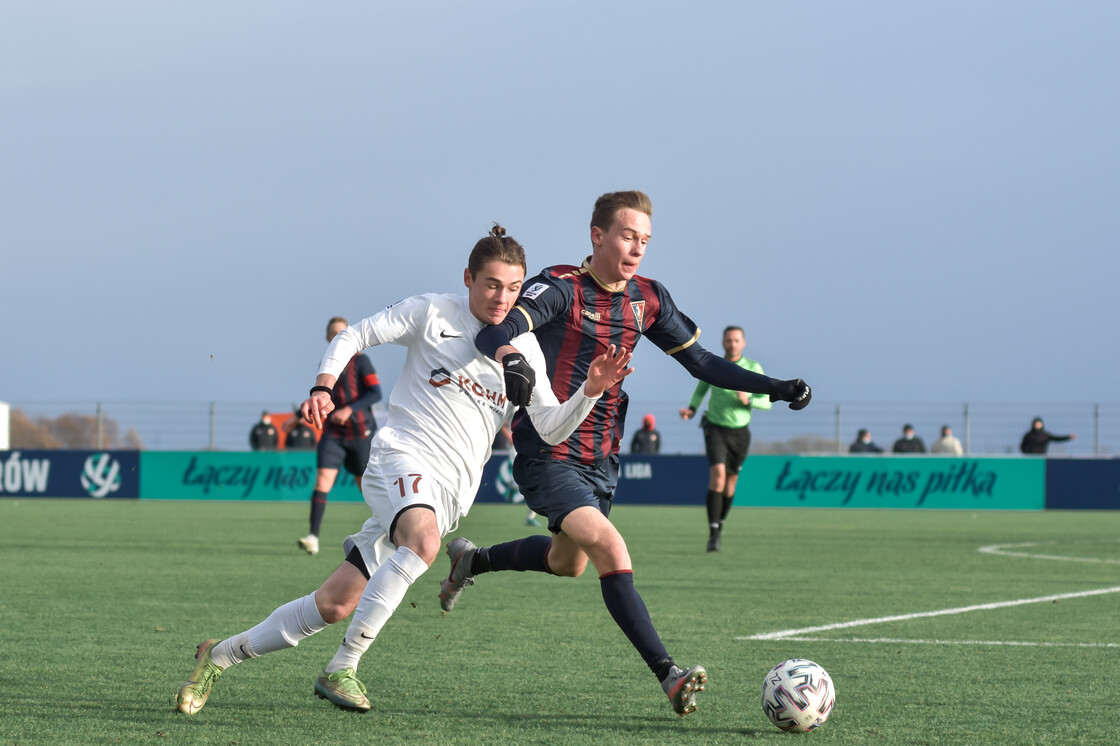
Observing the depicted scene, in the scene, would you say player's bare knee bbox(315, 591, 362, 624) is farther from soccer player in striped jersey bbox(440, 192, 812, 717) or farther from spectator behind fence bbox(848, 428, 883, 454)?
spectator behind fence bbox(848, 428, 883, 454)

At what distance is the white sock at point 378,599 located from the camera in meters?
4.99

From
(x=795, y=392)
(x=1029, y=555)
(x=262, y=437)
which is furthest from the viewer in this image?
(x=262, y=437)

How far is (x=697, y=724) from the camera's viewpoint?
492 cm

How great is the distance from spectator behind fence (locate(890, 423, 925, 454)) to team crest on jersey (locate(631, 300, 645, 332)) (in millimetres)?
24346

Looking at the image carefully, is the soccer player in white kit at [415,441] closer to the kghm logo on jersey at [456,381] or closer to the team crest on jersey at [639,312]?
the kghm logo on jersey at [456,381]

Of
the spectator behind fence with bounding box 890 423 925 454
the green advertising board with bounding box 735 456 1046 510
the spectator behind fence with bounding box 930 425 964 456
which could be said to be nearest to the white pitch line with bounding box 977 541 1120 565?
the green advertising board with bounding box 735 456 1046 510

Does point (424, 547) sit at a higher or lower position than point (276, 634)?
higher

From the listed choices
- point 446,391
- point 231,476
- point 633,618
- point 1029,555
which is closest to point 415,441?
point 446,391

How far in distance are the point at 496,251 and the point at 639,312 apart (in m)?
0.75

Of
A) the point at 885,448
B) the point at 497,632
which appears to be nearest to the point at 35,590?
the point at 497,632

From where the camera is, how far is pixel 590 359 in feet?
18.6

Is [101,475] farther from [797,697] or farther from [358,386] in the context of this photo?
[797,697]

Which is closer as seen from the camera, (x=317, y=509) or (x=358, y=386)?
(x=358, y=386)

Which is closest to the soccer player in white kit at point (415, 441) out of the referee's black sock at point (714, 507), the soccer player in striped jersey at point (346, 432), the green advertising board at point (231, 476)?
the soccer player in striped jersey at point (346, 432)
